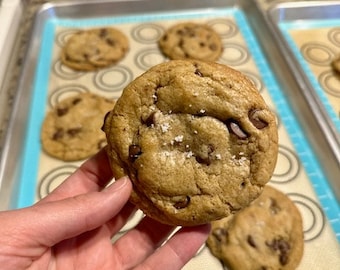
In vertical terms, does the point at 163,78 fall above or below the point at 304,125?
above

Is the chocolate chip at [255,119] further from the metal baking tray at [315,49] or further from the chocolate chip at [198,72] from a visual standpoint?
the metal baking tray at [315,49]

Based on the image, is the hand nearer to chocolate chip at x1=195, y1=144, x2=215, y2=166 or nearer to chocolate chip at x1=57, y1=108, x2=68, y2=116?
chocolate chip at x1=195, y1=144, x2=215, y2=166

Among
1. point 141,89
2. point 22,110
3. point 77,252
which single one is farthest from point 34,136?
point 141,89

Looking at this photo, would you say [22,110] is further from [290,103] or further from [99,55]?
[290,103]

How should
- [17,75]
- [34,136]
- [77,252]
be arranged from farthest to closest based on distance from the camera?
[17,75] < [34,136] < [77,252]

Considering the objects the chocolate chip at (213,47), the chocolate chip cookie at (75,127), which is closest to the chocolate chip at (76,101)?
the chocolate chip cookie at (75,127)

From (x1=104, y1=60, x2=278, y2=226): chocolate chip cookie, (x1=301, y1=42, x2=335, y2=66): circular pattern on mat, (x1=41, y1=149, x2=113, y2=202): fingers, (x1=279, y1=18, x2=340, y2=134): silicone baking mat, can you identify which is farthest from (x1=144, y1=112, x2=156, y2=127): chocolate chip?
(x1=301, y1=42, x2=335, y2=66): circular pattern on mat
